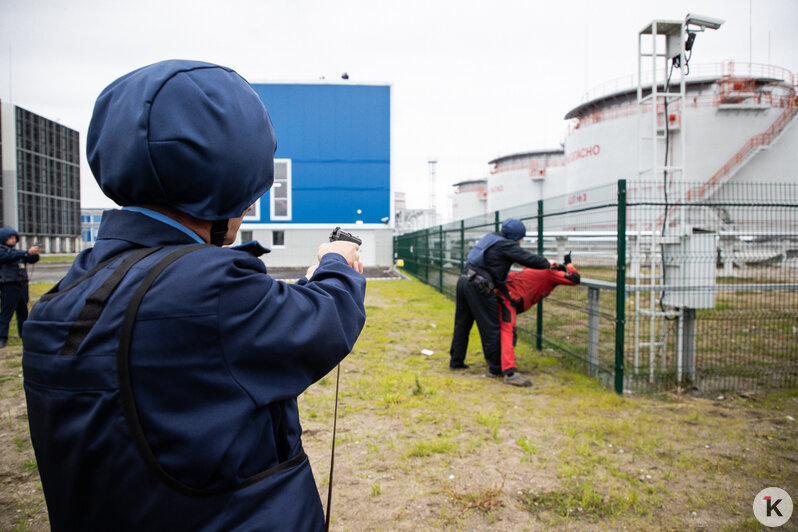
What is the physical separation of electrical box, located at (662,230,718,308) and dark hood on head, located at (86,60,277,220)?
17.6ft

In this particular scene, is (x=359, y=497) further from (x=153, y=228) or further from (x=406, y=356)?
(x=406, y=356)

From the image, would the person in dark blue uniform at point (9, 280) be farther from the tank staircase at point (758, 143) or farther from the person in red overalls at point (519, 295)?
the tank staircase at point (758, 143)

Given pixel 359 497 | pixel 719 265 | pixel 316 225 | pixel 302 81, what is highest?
pixel 302 81

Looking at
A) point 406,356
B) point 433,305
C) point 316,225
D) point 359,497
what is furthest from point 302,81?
point 359,497

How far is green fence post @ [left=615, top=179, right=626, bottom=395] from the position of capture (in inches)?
186

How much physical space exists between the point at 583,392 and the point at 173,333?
16.9ft

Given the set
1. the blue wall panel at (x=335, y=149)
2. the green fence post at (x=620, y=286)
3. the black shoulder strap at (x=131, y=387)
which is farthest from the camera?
the blue wall panel at (x=335, y=149)

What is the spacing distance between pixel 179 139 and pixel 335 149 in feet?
83.9

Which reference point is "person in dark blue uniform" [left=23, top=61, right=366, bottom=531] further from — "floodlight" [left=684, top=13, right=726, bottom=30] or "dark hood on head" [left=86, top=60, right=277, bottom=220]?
"floodlight" [left=684, top=13, right=726, bottom=30]

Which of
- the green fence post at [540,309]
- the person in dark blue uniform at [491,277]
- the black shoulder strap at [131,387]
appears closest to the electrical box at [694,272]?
the person in dark blue uniform at [491,277]

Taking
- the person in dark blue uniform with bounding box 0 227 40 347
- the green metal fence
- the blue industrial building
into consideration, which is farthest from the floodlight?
the blue industrial building

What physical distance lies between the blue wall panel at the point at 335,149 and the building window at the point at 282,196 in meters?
0.32

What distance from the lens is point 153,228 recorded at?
1.02 meters

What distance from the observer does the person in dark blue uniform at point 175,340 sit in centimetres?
87
